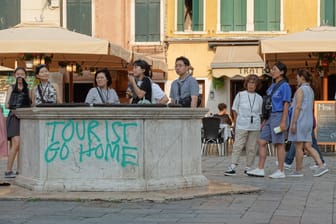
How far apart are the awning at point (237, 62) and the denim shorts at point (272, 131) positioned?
38.0 ft

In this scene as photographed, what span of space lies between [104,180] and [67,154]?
56cm

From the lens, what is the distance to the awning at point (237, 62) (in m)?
23.9

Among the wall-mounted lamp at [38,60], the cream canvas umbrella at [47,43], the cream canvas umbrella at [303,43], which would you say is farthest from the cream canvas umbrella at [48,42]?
the cream canvas umbrella at [303,43]

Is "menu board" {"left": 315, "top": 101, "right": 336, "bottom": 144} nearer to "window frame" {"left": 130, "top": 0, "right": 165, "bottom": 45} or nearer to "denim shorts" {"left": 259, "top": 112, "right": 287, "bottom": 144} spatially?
"denim shorts" {"left": 259, "top": 112, "right": 287, "bottom": 144}

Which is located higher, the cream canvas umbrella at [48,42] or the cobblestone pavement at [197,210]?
the cream canvas umbrella at [48,42]

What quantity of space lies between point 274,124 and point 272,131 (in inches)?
4.5

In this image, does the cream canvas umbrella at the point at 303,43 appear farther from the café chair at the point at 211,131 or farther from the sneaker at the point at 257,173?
the sneaker at the point at 257,173

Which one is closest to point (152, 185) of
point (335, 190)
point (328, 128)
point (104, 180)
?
point (104, 180)

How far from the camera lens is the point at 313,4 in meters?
25.4

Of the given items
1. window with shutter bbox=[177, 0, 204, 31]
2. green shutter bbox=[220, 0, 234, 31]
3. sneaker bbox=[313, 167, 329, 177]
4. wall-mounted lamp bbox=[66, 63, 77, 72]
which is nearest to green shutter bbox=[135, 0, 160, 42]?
window with shutter bbox=[177, 0, 204, 31]

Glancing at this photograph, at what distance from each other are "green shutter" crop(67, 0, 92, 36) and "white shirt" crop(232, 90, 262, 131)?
1472 centimetres

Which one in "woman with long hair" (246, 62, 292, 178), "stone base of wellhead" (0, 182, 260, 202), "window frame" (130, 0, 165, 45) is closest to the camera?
"stone base of wellhead" (0, 182, 260, 202)

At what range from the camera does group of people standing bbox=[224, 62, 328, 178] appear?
12180mm

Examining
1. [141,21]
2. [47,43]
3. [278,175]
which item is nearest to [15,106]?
[278,175]
